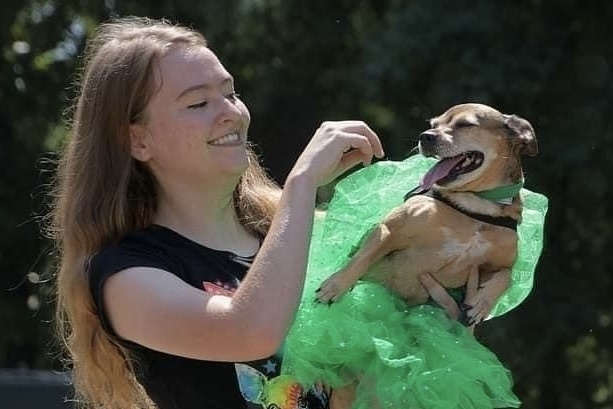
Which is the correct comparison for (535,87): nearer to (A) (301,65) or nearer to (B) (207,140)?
(A) (301,65)

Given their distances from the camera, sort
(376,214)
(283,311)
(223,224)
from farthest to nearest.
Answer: (376,214), (223,224), (283,311)

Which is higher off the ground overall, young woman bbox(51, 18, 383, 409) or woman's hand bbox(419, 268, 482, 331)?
young woman bbox(51, 18, 383, 409)

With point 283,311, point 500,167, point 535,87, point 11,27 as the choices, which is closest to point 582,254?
point 535,87

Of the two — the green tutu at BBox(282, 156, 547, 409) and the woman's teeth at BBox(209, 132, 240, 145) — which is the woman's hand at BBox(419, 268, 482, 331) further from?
the woman's teeth at BBox(209, 132, 240, 145)

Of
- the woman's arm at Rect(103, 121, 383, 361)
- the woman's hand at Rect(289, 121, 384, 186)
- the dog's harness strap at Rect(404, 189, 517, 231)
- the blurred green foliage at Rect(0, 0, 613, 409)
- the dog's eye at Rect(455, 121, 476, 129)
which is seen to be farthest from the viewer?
the blurred green foliage at Rect(0, 0, 613, 409)

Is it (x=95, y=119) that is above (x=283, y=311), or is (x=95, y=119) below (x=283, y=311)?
above

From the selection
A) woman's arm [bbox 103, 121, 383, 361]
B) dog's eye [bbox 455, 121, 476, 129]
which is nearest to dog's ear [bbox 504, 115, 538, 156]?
dog's eye [bbox 455, 121, 476, 129]

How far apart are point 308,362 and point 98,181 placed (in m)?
0.52

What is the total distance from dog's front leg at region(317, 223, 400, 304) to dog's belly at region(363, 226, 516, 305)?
0.11 ft

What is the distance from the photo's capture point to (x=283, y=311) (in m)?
2.10

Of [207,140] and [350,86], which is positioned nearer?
[207,140]

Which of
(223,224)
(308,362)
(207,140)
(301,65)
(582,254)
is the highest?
(207,140)

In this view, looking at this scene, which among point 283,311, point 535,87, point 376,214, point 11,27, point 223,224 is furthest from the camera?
point 11,27

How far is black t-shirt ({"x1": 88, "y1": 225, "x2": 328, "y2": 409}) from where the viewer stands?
7.52 feet
